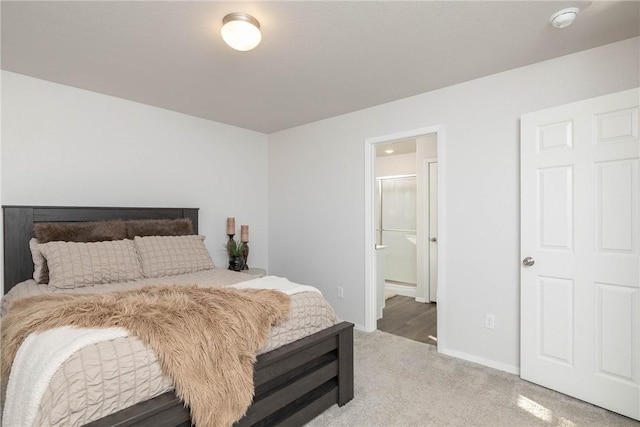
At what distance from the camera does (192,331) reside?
1469mm

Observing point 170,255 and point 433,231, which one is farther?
point 433,231

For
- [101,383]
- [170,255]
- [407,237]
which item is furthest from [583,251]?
[407,237]

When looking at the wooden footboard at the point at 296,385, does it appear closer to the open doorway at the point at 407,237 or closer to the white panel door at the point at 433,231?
the open doorway at the point at 407,237

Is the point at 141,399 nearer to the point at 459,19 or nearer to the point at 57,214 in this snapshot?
the point at 57,214

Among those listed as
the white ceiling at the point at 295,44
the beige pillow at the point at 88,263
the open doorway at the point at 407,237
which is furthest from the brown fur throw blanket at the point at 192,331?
the open doorway at the point at 407,237

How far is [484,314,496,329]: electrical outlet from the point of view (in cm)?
264

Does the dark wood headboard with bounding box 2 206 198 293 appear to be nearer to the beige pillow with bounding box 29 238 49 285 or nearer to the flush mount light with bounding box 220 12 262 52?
the beige pillow with bounding box 29 238 49 285

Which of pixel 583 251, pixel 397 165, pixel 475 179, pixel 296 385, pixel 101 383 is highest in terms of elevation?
pixel 397 165

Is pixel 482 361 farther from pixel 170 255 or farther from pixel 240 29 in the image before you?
pixel 240 29

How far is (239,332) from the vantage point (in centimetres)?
159

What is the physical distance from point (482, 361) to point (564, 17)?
245 centimetres

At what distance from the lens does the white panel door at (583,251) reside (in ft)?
6.52

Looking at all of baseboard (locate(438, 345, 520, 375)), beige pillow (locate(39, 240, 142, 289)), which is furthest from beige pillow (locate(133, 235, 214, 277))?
baseboard (locate(438, 345, 520, 375))

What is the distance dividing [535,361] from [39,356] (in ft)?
9.40
